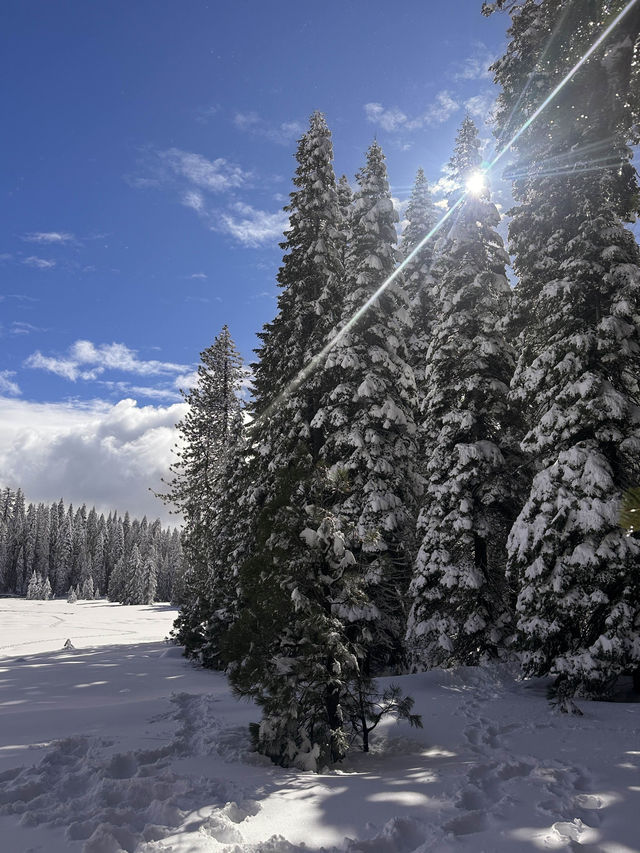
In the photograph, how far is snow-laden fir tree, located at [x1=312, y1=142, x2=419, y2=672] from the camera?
1521cm

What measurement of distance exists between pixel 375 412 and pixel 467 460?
3056mm

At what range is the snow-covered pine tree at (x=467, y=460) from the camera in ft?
47.2

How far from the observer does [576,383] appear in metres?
11.3

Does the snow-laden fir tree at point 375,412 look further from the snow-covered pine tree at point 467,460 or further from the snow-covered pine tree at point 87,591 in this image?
the snow-covered pine tree at point 87,591

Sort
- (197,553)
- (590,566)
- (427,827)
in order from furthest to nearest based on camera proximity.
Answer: (197,553)
(590,566)
(427,827)

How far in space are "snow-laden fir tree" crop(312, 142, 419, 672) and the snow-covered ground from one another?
14.8 ft

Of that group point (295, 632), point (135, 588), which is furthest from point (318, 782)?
point (135, 588)

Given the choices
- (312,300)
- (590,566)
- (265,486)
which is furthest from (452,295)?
(590,566)

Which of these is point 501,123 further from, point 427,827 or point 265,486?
point 427,827

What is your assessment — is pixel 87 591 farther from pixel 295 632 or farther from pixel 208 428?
pixel 295 632

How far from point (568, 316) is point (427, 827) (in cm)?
1062

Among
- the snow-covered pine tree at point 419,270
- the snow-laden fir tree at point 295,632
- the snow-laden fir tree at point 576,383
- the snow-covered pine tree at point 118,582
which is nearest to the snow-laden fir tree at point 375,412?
the snow-laden fir tree at point 576,383

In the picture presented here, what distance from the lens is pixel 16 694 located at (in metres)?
12.5

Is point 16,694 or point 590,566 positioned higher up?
point 590,566
